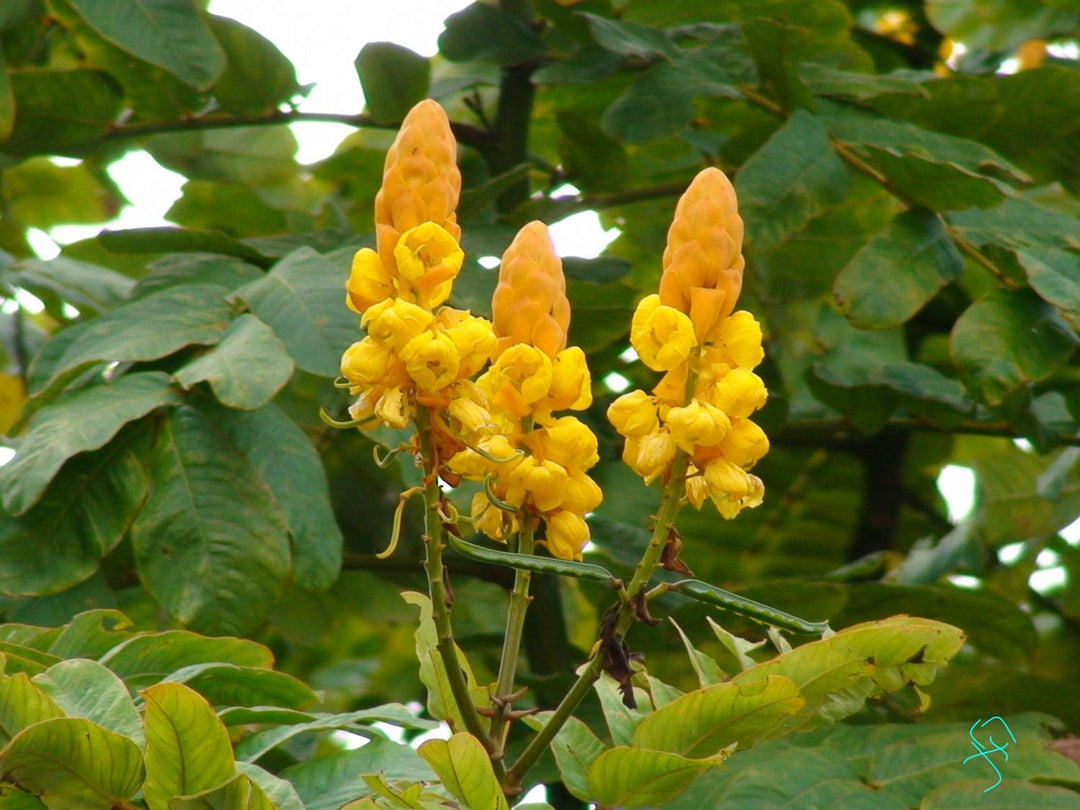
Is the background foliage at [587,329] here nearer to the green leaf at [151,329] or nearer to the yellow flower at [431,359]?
the green leaf at [151,329]

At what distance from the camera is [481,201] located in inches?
56.7

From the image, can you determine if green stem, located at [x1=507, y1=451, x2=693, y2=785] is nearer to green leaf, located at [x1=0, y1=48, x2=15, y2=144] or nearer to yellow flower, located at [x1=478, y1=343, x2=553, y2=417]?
yellow flower, located at [x1=478, y1=343, x2=553, y2=417]

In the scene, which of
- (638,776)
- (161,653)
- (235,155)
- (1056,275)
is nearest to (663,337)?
(638,776)

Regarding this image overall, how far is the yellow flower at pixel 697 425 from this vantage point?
69 cm

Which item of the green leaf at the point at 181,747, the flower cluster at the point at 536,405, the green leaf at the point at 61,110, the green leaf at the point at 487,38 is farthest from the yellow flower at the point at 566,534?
the green leaf at the point at 61,110

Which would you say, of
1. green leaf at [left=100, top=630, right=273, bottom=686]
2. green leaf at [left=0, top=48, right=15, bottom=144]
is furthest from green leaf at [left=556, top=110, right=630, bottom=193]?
green leaf at [left=100, top=630, right=273, bottom=686]

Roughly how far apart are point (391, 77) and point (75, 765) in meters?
1.01

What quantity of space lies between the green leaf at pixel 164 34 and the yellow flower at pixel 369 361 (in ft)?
2.67

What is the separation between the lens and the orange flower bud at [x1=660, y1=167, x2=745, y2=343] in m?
0.71

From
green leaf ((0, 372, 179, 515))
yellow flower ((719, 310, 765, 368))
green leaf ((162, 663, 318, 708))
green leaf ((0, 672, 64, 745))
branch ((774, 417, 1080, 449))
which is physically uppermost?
yellow flower ((719, 310, 765, 368))

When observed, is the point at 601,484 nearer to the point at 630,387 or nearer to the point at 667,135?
the point at 630,387

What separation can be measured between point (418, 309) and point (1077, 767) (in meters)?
0.72

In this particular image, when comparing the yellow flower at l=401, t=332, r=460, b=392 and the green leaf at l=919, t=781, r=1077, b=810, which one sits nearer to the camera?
the yellow flower at l=401, t=332, r=460, b=392

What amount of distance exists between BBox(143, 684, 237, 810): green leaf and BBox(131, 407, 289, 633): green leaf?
37cm
